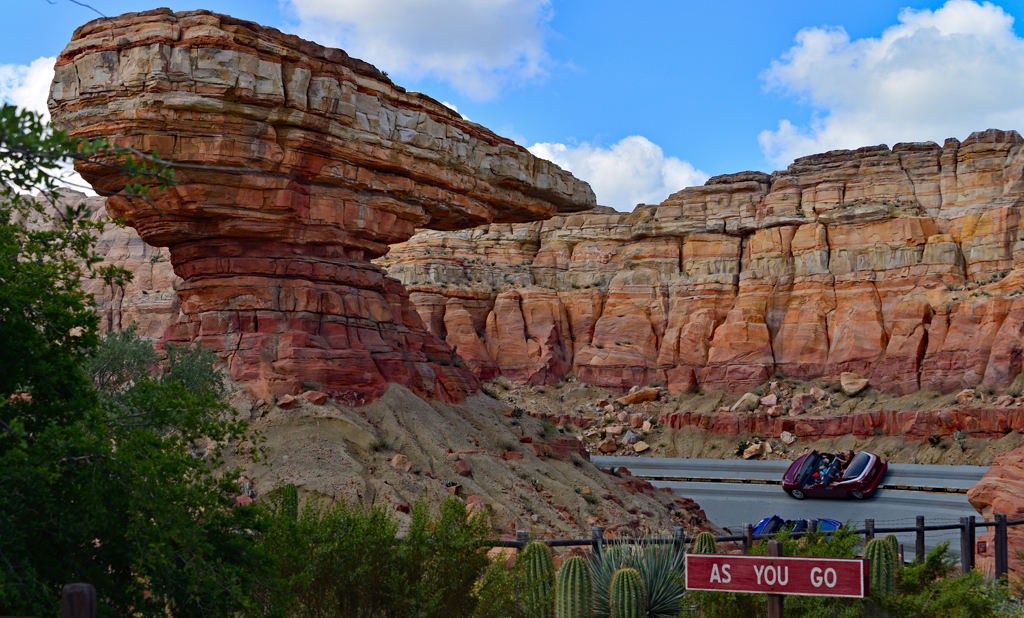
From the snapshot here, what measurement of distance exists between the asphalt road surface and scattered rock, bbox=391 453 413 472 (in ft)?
39.3

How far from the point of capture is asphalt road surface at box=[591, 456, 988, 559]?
25.4 m

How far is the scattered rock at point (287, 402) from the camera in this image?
1623 centimetres

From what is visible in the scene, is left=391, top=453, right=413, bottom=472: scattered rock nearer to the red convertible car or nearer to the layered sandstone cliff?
the red convertible car

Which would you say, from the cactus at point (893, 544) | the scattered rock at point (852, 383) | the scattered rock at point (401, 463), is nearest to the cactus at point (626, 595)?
the cactus at point (893, 544)

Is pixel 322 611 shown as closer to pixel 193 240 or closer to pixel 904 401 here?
pixel 193 240

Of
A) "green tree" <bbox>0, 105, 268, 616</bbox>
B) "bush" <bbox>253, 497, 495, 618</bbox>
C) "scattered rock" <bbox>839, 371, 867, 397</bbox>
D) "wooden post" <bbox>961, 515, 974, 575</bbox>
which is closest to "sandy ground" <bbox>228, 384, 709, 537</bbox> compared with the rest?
"wooden post" <bbox>961, 515, 974, 575</bbox>

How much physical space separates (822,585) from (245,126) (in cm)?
1454

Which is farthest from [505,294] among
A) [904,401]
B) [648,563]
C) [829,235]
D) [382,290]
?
[648,563]

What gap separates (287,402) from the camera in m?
16.2

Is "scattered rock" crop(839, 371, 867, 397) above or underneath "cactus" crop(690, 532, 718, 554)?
above

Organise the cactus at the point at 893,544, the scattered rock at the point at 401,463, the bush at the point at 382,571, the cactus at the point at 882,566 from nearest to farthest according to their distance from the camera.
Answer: the bush at the point at 382,571, the cactus at the point at 882,566, the cactus at the point at 893,544, the scattered rock at the point at 401,463

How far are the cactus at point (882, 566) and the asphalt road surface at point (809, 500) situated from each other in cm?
1278

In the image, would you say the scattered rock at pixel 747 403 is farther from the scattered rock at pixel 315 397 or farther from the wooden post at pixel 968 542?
the scattered rock at pixel 315 397

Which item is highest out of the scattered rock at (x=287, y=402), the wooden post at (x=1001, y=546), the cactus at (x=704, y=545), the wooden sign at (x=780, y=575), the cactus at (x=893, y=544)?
the scattered rock at (x=287, y=402)
